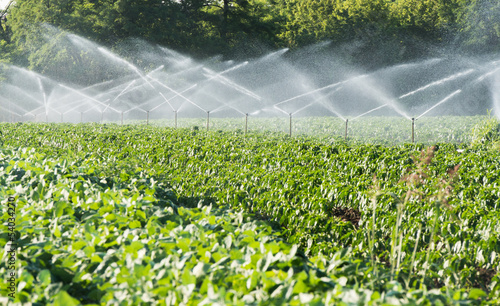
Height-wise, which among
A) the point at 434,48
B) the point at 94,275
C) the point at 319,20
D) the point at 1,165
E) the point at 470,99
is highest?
the point at 319,20

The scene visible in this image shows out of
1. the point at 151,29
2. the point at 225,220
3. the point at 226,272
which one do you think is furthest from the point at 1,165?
the point at 151,29

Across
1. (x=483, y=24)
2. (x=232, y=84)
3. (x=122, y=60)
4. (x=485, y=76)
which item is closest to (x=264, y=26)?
(x=232, y=84)

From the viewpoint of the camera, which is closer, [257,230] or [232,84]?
[257,230]

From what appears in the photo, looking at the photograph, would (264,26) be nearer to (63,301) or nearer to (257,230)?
(257,230)

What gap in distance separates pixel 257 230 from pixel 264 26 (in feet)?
147

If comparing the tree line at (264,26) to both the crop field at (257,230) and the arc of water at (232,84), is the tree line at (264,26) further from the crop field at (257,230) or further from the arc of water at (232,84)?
the crop field at (257,230)

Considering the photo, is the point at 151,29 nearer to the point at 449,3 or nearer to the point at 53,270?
the point at 449,3

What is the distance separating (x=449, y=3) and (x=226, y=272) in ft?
144

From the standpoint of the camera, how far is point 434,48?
41406 millimetres

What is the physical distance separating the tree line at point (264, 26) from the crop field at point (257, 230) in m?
34.3

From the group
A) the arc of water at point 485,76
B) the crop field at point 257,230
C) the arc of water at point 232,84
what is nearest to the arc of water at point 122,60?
the arc of water at point 232,84

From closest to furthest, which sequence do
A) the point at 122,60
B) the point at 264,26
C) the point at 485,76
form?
the point at 485,76 → the point at 122,60 → the point at 264,26

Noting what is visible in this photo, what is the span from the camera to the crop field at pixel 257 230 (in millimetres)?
2643

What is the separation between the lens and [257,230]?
3857mm
